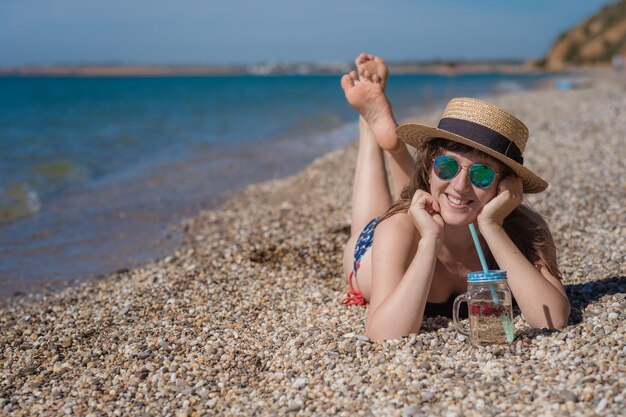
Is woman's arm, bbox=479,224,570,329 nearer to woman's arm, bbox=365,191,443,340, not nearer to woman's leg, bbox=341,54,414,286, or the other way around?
woman's arm, bbox=365,191,443,340

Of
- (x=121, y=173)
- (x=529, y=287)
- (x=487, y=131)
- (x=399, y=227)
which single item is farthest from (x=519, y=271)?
(x=121, y=173)

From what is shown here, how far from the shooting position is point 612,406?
9.82ft

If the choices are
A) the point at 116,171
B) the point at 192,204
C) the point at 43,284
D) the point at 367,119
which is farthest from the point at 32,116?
the point at 367,119

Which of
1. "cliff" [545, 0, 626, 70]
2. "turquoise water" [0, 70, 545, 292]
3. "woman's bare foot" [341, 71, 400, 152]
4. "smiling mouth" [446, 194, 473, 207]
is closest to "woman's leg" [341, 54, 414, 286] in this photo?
"woman's bare foot" [341, 71, 400, 152]

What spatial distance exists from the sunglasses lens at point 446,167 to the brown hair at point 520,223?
20 centimetres

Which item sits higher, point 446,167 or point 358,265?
point 446,167

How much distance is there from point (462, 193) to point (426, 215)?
0.78 ft

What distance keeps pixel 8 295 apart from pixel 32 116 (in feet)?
96.4

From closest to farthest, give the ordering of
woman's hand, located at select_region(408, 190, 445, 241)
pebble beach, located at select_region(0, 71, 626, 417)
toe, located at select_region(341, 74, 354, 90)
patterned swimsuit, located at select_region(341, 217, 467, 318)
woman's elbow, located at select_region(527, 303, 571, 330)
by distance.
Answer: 1. pebble beach, located at select_region(0, 71, 626, 417)
2. woman's hand, located at select_region(408, 190, 445, 241)
3. woman's elbow, located at select_region(527, 303, 571, 330)
4. patterned swimsuit, located at select_region(341, 217, 467, 318)
5. toe, located at select_region(341, 74, 354, 90)

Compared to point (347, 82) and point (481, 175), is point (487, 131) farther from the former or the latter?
point (347, 82)

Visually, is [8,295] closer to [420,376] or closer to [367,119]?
[367,119]

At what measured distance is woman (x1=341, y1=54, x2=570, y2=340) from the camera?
3.79 meters

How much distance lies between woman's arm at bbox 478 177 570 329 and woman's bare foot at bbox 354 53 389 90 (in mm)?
Result: 2170

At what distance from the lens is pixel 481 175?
3.76m
